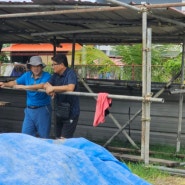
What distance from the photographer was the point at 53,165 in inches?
128

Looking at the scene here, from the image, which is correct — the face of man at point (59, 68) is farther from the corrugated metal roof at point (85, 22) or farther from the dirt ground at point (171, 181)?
the dirt ground at point (171, 181)

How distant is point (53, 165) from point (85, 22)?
4326mm

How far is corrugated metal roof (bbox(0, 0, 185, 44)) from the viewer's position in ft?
20.9

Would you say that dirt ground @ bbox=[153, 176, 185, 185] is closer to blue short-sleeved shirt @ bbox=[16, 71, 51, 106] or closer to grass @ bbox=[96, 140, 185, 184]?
grass @ bbox=[96, 140, 185, 184]

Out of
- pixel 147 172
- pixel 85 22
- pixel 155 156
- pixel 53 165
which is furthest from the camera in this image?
pixel 155 156

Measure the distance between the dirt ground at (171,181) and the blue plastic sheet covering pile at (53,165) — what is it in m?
1.91

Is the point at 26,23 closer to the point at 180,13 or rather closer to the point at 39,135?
the point at 39,135

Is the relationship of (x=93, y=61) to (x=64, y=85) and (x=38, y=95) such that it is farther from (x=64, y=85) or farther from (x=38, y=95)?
(x=64, y=85)

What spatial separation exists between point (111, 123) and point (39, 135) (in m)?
2.24

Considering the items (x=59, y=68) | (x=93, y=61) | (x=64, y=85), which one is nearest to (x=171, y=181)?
(x=64, y=85)

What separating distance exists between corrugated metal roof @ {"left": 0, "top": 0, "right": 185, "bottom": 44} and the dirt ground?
220cm

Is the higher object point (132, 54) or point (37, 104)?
point (132, 54)

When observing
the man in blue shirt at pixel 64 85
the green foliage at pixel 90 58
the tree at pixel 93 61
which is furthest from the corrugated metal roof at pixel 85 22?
the green foliage at pixel 90 58

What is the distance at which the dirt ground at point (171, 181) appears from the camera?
5956 millimetres
